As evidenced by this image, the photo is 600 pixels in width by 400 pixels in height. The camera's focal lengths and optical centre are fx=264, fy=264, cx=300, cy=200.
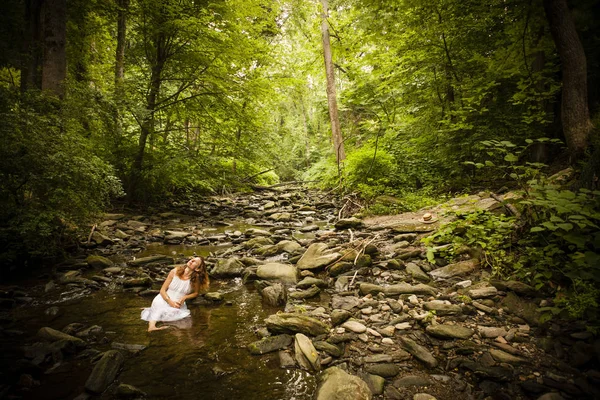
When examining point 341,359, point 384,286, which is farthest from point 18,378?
point 384,286

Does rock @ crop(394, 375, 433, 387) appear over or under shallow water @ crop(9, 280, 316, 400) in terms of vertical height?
over

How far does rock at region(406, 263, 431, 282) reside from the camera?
4.49m

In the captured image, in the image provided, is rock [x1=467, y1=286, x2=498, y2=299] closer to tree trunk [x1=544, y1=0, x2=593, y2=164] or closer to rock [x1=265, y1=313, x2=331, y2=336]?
rock [x1=265, y1=313, x2=331, y2=336]

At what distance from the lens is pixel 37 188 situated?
482 centimetres

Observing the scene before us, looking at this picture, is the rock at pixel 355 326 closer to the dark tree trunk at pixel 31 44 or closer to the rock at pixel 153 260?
the rock at pixel 153 260

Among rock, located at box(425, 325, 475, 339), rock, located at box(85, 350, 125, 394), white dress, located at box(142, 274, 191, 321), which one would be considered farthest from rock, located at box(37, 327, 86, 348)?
rock, located at box(425, 325, 475, 339)

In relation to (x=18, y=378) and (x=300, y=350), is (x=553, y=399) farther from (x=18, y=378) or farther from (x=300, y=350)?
(x=18, y=378)

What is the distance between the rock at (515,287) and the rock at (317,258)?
2.69 metres

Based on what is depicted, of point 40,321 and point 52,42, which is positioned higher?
point 52,42

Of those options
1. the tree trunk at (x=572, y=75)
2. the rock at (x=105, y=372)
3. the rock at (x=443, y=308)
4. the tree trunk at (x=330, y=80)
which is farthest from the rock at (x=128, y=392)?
the tree trunk at (x=330, y=80)

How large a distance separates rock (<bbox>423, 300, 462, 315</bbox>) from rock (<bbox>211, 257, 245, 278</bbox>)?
3765 mm

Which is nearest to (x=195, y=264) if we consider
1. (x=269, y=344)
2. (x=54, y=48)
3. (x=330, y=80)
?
(x=269, y=344)

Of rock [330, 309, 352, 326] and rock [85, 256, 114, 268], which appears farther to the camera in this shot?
rock [85, 256, 114, 268]

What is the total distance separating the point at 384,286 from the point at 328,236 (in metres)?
3.01
